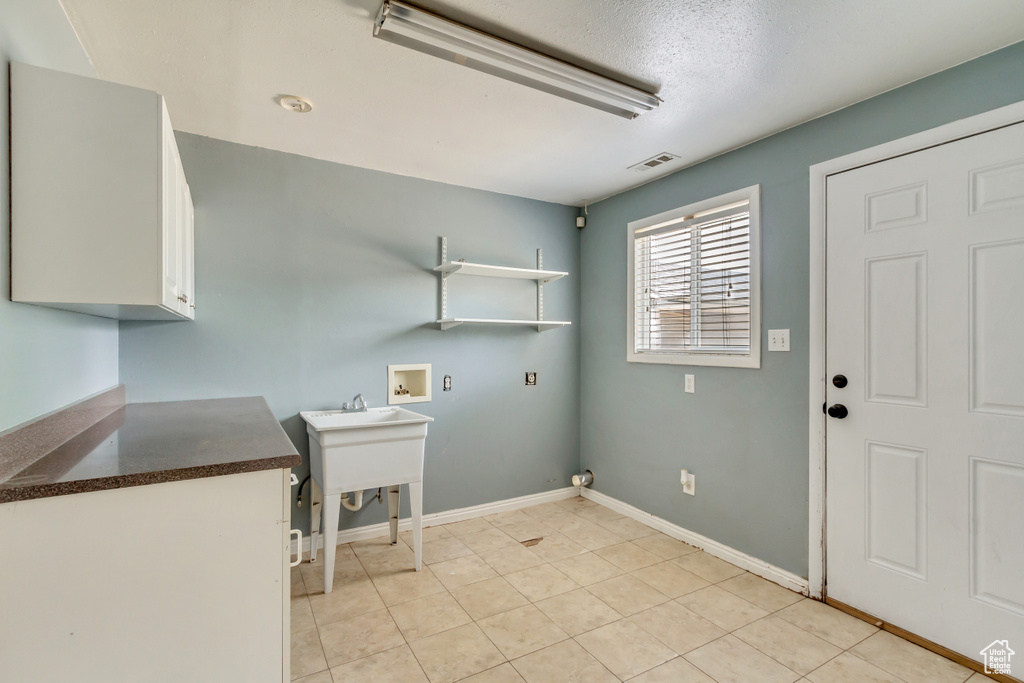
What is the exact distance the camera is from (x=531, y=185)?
3.26m

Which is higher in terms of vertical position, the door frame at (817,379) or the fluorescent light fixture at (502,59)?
the fluorescent light fixture at (502,59)

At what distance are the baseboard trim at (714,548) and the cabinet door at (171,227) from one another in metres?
2.83

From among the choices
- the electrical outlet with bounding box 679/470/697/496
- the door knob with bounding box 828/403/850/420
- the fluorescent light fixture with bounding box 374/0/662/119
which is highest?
the fluorescent light fixture with bounding box 374/0/662/119

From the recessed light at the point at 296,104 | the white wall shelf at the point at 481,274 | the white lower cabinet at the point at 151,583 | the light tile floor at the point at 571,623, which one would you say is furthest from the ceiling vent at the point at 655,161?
the white lower cabinet at the point at 151,583

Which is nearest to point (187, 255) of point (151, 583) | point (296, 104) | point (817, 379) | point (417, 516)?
point (296, 104)

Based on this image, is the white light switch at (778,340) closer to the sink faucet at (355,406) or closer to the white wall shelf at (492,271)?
the white wall shelf at (492,271)

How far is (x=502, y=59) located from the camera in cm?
172

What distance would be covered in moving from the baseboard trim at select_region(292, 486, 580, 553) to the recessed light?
7.22ft

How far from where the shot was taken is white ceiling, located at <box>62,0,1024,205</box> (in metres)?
1.56

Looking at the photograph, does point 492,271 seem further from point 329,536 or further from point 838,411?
point 838,411

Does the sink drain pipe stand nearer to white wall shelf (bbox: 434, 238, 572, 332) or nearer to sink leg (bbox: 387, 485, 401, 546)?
white wall shelf (bbox: 434, 238, 572, 332)

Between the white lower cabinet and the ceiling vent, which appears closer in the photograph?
the white lower cabinet

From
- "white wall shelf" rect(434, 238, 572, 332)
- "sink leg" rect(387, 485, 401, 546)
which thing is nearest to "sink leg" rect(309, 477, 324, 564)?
"sink leg" rect(387, 485, 401, 546)

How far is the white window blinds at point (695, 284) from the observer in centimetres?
→ 262
